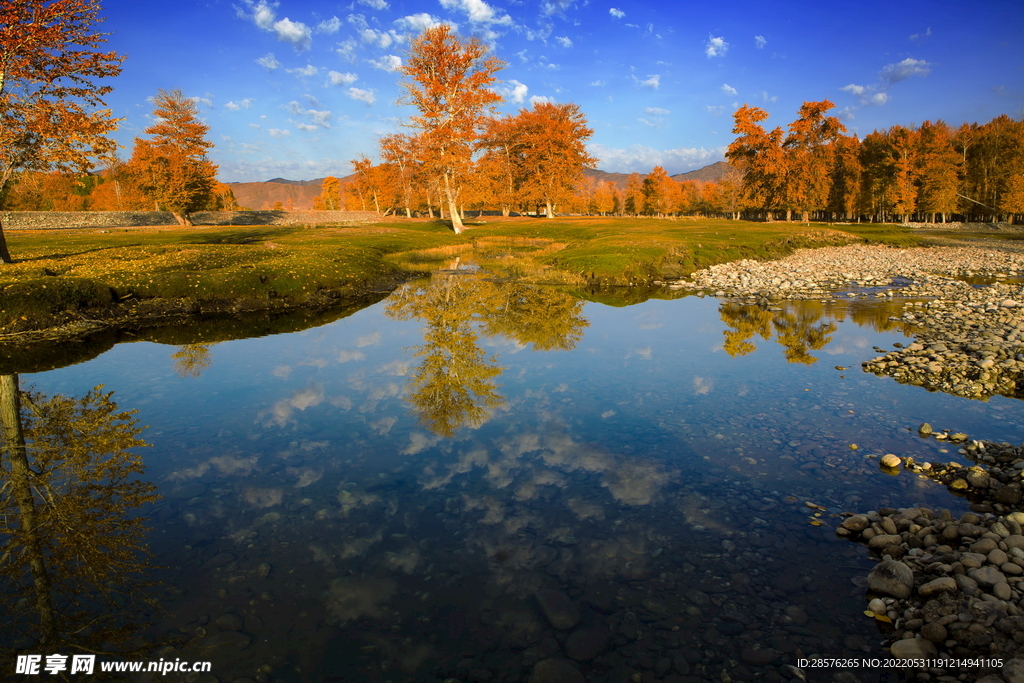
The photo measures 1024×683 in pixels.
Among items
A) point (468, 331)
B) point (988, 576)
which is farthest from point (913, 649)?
point (468, 331)

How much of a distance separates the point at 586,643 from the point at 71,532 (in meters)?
7.44

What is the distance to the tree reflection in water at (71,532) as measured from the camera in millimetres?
5633

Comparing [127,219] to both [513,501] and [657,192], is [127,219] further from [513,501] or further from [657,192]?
[657,192]

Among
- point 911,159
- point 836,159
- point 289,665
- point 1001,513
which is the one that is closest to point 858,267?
point 1001,513

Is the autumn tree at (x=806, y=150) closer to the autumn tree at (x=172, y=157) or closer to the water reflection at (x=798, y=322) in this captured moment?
the water reflection at (x=798, y=322)

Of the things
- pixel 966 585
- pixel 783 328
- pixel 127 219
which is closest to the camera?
pixel 966 585

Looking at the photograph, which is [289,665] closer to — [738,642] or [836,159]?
[738,642]

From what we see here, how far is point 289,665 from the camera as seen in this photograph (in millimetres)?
5203

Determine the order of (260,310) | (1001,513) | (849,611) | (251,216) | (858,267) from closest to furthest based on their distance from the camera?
1. (849,611)
2. (1001,513)
3. (260,310)
4. (858,267)
5. (251,216)

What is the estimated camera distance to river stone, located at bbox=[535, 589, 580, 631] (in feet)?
18.9

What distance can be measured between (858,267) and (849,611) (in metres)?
40.0

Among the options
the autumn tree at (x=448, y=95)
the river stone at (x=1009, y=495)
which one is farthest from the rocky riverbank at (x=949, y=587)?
the autumn tree at (x=448, y=95)

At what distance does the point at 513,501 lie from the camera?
324 inches

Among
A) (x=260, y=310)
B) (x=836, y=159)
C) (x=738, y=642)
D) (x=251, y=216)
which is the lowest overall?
(x=738, y=642)
